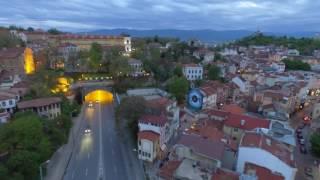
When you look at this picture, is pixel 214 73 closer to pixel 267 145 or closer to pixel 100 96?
pixel 100 96

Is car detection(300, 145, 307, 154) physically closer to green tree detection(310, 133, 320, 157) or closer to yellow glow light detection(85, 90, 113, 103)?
green tree detection(310, 133, 320, 157)

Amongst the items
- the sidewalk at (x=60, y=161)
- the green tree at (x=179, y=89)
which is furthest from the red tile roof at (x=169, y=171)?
the green tree at (x=179, y=89)

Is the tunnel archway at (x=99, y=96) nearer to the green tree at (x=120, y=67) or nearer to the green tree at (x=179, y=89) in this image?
the green tree at (x=120, y=67)

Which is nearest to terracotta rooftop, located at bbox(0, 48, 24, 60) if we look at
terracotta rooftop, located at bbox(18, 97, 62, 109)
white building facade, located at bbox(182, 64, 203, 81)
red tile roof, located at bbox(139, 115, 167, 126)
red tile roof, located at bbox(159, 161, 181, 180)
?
terracotta rooftop, located at bbox(18, 97, 62, 109)

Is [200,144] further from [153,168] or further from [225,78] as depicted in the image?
[225,78]

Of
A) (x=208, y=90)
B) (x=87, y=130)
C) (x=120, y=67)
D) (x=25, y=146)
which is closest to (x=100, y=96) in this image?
(x=120, y=67)

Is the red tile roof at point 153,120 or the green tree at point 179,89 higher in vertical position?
the green tree at point 179,89

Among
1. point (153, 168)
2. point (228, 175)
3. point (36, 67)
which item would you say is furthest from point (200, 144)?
point (36, 67)

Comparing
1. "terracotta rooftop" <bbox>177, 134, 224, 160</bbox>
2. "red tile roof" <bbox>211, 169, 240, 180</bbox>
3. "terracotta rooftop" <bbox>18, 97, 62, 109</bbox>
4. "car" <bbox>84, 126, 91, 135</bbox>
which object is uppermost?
"terracotta rooftop" <bbox>18, 97, 62, 109</bbox>
